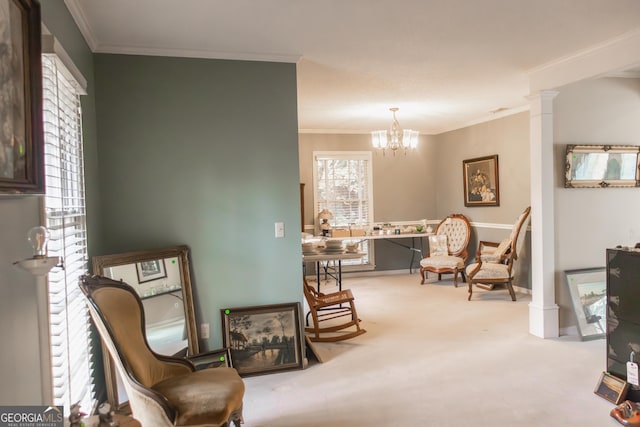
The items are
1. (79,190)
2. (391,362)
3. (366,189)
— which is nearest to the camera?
(79,190)

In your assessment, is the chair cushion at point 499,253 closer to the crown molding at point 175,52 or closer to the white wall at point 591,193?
the white wall at point 591,193

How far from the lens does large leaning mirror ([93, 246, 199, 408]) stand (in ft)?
9.68

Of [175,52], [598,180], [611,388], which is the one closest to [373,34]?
[175,52]

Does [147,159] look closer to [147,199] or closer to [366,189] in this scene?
[147,199]

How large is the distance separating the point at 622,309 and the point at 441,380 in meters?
1.39

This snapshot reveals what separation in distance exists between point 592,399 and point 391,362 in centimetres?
143

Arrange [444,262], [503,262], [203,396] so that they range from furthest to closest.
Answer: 1. [444,262]
2. [503,262]
3. [203,396]

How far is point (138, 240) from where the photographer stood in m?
3.21

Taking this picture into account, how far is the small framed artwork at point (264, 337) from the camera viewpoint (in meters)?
3.33

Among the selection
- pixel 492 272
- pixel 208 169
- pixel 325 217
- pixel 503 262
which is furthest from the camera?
pixel 325 217

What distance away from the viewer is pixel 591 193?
413cm

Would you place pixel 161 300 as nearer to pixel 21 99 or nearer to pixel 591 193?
pixel 21 99

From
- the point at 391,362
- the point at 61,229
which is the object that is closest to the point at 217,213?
the point at 61,229

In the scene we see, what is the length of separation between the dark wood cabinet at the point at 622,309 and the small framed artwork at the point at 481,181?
340 cm
